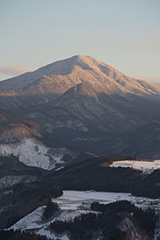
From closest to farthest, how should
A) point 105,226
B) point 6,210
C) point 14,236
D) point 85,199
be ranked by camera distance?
point 14,236 → point 105,226 → point 85,199 → point 6,210

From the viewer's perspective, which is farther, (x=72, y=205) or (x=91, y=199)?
(x=91, y=199)

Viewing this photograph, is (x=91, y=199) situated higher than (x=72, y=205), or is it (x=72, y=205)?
(x=72, y=205)

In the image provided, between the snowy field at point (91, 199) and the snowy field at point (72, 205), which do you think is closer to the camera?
the snowy field at point (72, 205)

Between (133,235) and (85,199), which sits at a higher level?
(133,235)

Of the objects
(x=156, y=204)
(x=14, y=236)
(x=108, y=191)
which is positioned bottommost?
(x=108, y=191)

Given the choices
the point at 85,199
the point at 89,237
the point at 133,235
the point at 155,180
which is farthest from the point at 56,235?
the point at 155,180

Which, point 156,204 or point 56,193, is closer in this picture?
point 156,204

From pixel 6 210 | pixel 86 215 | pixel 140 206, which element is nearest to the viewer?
pixel 86 215

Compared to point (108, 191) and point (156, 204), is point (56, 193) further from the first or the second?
point (156, 204)

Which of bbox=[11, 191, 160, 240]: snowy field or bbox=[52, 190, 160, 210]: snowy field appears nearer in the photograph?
bbox=[11, 191, 160, 240]: snowy field

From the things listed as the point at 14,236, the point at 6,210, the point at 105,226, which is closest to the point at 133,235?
the point at 105,226
